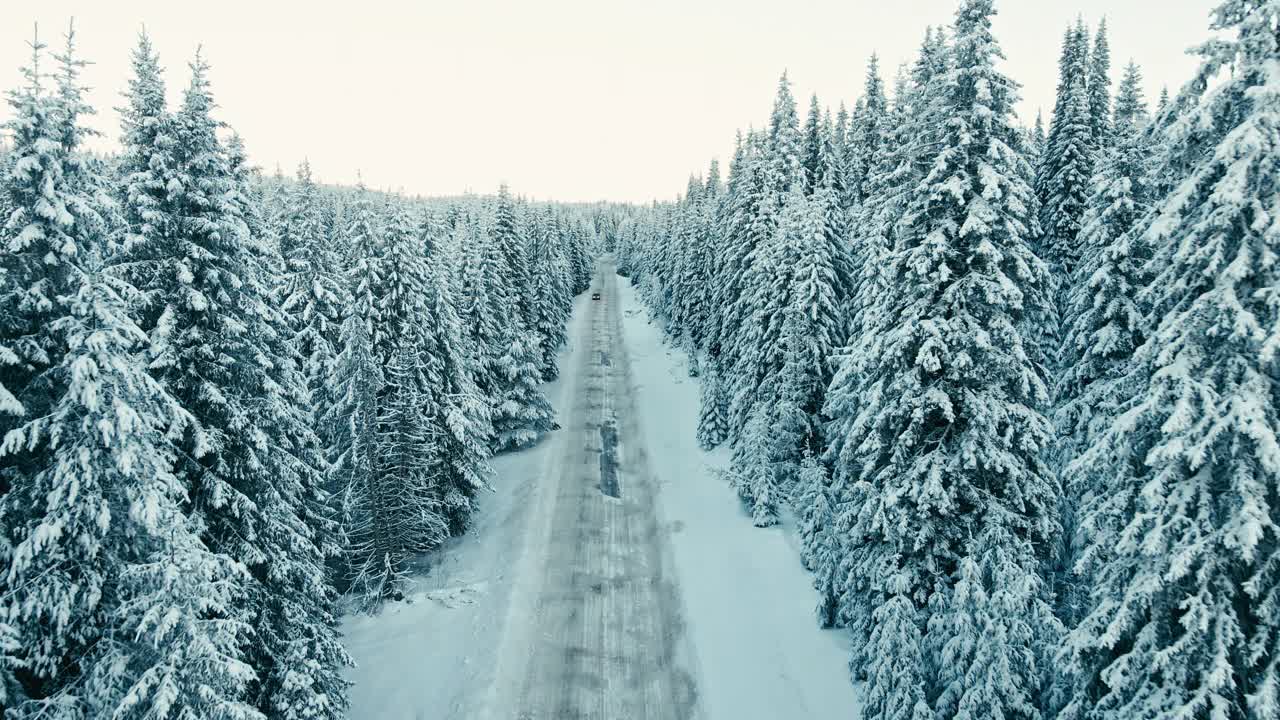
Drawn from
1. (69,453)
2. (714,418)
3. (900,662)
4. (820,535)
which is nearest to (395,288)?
(69,453)

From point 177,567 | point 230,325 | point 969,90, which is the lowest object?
point 177,567

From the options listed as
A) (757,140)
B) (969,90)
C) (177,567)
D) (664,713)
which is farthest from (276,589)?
(757,140)

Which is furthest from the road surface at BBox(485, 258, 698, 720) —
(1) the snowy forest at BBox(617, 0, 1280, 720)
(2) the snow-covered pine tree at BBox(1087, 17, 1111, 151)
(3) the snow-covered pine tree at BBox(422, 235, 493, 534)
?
(2) the snow-covered pine tree at BBox(1087, 17, 1111, 151)

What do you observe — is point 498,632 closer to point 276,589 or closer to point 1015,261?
point 276,589

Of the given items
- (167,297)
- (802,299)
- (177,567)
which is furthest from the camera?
(802,299)

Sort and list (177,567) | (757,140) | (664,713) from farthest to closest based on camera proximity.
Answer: (757,140) → (664,713) → (177,567)

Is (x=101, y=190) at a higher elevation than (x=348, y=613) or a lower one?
higher

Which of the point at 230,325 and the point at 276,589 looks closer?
the point at 230,325

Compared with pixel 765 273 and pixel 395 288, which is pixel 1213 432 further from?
pixel 395 288

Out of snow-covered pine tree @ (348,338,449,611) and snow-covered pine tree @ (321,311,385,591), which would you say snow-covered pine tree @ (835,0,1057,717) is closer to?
snow-covered pine tree @ (321,311,385,591)
